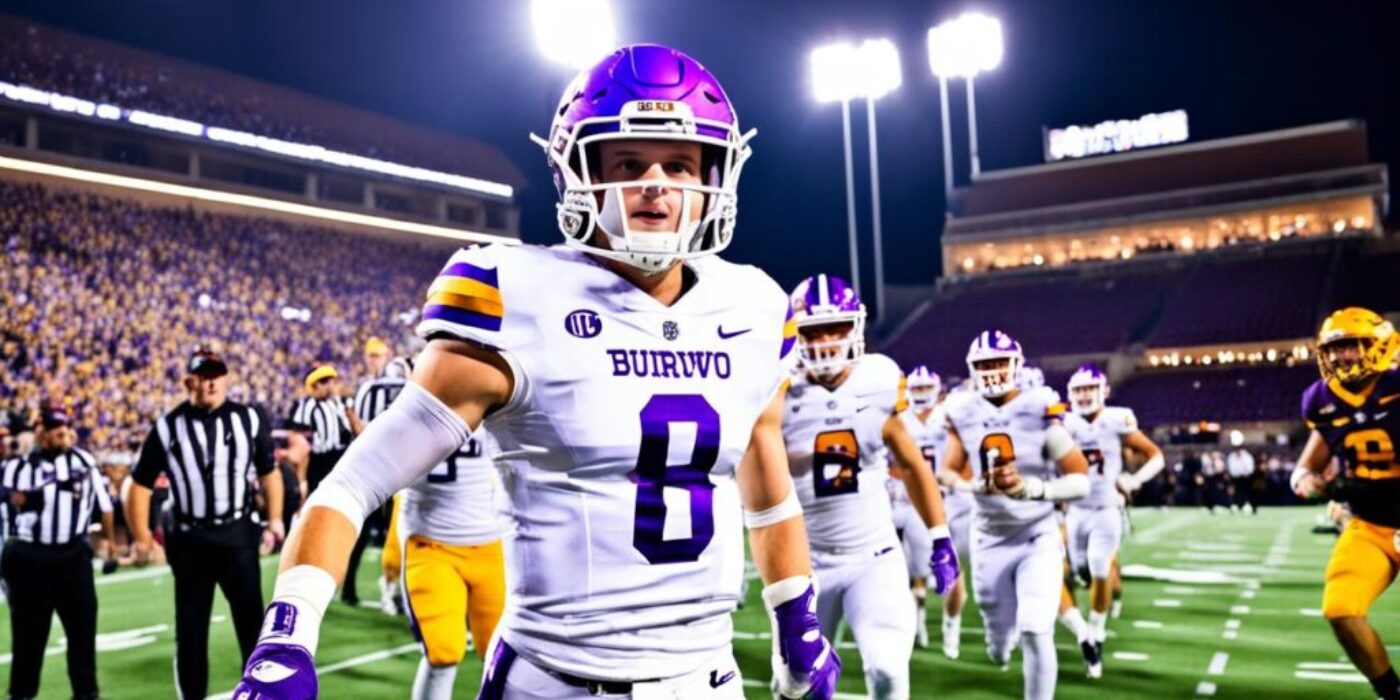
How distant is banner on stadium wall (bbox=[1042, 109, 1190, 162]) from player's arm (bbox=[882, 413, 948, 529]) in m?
42.5

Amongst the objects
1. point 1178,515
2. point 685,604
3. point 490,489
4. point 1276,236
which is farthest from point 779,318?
point 1276,236

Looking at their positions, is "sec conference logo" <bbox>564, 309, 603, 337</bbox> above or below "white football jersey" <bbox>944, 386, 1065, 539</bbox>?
above

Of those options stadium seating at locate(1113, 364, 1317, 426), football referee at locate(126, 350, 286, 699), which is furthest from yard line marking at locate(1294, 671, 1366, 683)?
stadium seating at locate(1113, 364, 1317, 426)

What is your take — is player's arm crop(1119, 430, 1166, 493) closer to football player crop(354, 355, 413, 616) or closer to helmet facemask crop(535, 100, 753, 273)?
football player crop(354, 355, 413, 616)

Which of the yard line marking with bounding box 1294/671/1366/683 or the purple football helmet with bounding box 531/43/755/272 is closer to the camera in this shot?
the purple football helmet with bounding box 531/43/755/272

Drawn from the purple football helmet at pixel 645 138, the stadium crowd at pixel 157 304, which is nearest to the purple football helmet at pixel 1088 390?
the purple football helmet at pixel 645 138

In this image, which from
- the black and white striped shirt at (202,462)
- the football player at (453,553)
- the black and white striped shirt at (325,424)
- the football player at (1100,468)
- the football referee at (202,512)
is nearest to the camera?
the football player at (453,553)

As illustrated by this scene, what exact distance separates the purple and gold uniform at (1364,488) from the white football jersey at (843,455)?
2.24 m

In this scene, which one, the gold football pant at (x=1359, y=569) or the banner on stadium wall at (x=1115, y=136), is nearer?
the gold football pant at (x=1359, y=569)

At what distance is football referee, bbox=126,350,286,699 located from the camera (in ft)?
18.0

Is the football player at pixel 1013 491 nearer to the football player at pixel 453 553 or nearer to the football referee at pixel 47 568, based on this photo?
the football player at pixel 453 553

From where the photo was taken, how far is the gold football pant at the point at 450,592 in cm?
464

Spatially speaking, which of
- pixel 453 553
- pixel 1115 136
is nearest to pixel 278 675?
pixel 453 553

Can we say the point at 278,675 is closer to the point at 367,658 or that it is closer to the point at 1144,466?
the point at 367,658
